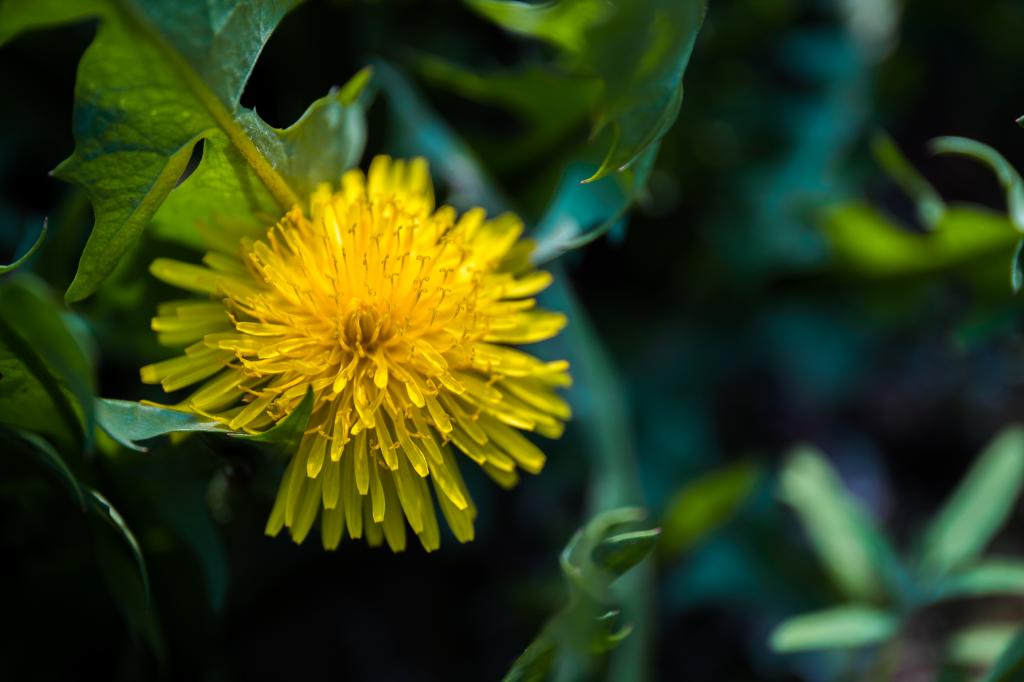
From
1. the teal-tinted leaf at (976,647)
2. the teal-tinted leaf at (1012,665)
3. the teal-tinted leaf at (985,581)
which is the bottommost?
the teal-tinted leaf at (976,647)

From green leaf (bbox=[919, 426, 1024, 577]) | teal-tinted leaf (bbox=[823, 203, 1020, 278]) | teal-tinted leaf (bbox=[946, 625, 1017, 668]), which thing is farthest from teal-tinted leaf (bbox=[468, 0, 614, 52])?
teal-tinted leaf (bbox=[946, 625, 1017, 668])

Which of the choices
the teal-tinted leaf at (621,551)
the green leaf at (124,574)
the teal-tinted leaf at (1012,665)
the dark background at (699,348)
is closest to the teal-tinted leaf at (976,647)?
the dark background at (699,348)

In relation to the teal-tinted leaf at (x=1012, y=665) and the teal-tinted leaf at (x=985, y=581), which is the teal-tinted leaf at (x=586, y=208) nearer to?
the teal-tinted leaf at (x=1012, y=665)

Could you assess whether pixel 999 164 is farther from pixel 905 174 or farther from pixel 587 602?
pixel 587 602

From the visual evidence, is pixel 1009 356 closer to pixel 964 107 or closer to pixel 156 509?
pixel 964 107

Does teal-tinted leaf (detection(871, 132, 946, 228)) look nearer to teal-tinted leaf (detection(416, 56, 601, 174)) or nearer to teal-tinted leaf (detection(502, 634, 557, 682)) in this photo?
teal-tinted leaf (detection(416, 56, 601, 174))
